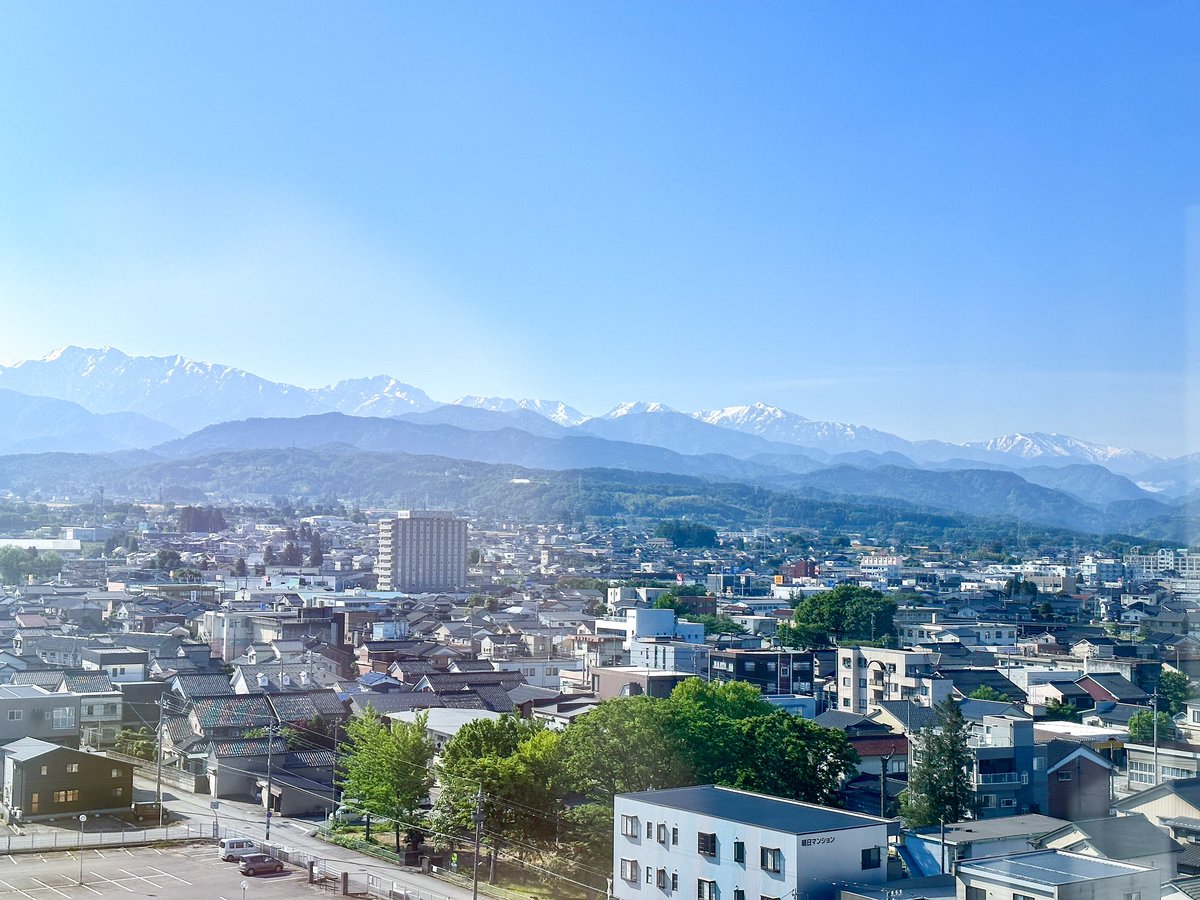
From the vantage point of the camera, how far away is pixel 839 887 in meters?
3.67

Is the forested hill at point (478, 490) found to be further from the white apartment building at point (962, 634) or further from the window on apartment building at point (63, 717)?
the window on apartment building at point (63, 717)

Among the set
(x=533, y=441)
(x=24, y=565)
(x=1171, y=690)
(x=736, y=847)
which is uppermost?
(x=533, y=441)

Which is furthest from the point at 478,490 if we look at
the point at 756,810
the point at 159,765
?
the point at 756,810

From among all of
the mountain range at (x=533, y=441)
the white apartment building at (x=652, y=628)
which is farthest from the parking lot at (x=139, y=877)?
the mountain range at (x=533, y=441)

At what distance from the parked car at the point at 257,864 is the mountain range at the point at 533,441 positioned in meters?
19.6

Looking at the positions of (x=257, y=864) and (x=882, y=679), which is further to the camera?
(x=882, y=679)

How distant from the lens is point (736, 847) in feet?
12.5

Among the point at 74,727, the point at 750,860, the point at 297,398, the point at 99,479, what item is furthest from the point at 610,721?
the point at 297,398

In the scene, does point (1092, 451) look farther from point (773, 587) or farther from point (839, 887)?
point (839, 887)

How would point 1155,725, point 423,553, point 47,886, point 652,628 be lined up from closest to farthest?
point 47,886
point 1155,725
point 652,628
point 423,553

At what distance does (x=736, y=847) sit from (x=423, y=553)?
19.5 meters

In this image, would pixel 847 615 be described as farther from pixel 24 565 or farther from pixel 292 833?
pixel 24 565

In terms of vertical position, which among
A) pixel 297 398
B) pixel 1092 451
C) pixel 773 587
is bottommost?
pixel 773 587

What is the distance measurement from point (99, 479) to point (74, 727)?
48184mm
